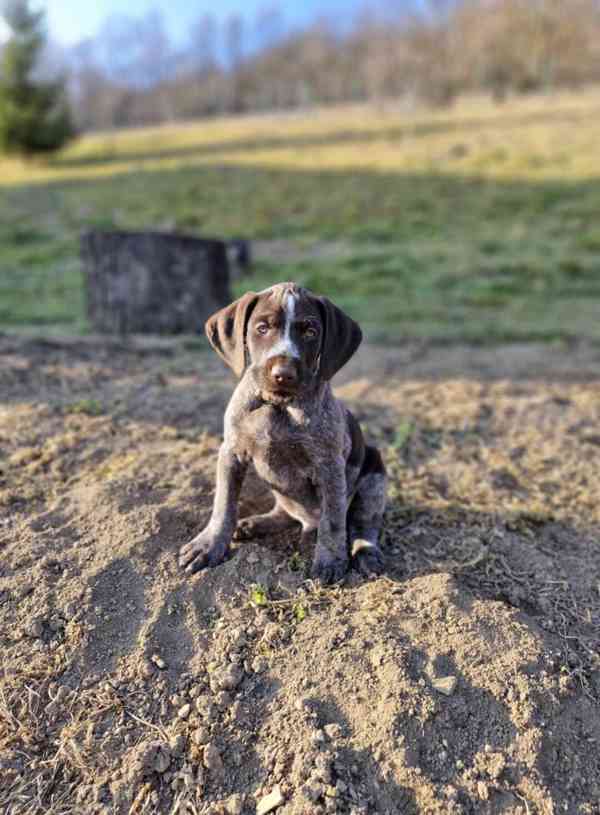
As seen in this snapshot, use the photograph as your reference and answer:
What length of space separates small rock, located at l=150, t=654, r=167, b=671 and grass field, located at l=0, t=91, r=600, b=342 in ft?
23.3

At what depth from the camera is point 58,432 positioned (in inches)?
199

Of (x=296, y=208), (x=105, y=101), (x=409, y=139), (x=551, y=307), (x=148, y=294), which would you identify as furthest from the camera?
(x=105, y=101)

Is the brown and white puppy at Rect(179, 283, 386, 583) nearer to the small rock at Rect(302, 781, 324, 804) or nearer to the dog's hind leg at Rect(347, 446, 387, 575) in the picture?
the dog's hind leg at Rect(347, 446, 387, 575)

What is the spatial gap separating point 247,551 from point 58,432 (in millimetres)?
2144

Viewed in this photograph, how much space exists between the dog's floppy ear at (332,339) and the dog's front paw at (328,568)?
3.38 feet

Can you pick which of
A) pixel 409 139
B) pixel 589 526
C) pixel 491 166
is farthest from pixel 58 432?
pixel 409 139

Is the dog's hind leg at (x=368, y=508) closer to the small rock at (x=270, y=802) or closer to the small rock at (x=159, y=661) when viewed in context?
the small rock at (x=159, y=661)

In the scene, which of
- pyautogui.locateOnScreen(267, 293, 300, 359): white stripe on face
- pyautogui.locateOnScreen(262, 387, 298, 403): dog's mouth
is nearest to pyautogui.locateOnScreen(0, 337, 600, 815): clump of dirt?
pyautogui.locateOnScreen(262, 387, 298, 403): dog's mouth

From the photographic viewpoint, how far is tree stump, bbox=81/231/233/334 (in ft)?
28.4

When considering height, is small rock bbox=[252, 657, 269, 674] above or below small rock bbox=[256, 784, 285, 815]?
above

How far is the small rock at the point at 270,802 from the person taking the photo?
2.66 metres

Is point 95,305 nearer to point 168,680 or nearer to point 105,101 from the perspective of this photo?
point 168,680

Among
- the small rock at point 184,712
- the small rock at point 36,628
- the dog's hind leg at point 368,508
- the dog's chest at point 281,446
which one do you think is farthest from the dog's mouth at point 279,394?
the small rock at point 36,628

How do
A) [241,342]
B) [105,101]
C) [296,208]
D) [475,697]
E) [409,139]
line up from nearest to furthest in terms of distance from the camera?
[475,697], [241,342], [296,208], [409,139], [105,101]
